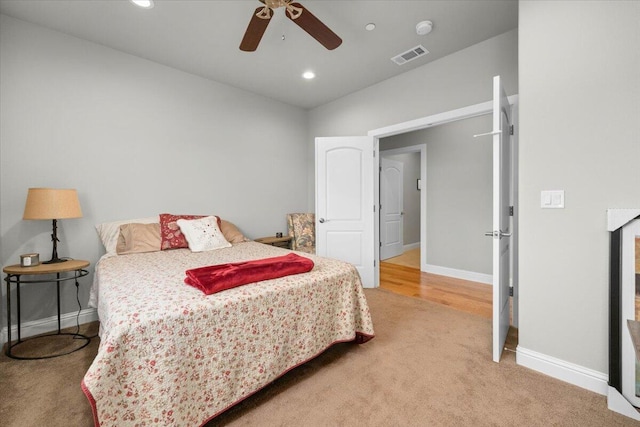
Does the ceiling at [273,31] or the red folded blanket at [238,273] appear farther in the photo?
the ceiling at [273,31]

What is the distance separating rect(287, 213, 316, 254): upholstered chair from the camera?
4180 mm

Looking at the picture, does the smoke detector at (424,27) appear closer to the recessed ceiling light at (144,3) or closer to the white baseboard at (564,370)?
the recessed ceiling light at (144,3)

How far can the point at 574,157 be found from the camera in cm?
169

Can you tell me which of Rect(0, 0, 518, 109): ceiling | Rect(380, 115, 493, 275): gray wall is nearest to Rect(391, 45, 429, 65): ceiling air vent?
Rect(0, 0, 518, 109): ceiling

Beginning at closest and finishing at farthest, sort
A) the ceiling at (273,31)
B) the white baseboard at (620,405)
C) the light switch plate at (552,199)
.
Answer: the white baseboard at (620,405)
the light switch plate at (552,199)
the ceiling at (273,31)

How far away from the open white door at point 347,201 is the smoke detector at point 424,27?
1.34 metres

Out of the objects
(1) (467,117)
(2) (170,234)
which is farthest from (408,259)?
(2) (170,234)

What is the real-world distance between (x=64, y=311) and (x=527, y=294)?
3.94 m

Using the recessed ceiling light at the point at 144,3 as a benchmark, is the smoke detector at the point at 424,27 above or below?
below

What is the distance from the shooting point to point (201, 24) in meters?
2.49

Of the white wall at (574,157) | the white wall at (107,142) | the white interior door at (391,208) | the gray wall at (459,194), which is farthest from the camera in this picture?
the white interior door at (391,208)

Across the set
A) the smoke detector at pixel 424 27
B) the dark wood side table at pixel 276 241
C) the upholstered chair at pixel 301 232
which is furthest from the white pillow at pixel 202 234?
the smoke detector at pixel 424 27

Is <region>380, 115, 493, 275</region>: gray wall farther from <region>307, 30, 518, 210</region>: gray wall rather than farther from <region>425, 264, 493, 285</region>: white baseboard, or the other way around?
<region>307, 30, 518, 210</region>: gray wall

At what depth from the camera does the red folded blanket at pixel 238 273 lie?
1.55 metres
